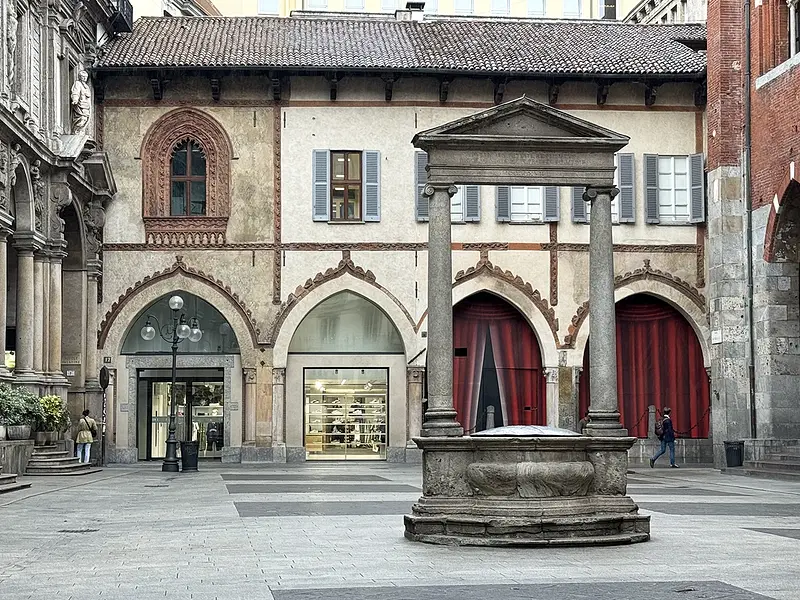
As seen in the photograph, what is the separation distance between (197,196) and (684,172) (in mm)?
12883

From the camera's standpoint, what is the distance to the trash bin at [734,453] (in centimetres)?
3111

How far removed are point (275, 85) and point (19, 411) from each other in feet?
39.1

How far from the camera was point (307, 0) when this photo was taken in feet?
175

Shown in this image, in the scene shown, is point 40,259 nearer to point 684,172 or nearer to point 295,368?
point 295,368

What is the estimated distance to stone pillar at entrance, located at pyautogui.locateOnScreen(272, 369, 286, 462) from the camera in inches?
1357

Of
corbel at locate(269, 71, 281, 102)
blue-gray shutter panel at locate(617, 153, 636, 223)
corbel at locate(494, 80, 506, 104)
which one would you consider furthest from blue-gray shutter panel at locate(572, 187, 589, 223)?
corbel at locate(269, 71, 281, 102)

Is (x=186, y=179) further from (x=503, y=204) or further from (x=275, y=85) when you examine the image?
(x=503, y=204)

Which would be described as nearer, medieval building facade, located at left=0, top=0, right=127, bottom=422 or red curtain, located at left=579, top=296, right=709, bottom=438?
medieval building facade, located at left=0, top=0, right=127, bottom=422

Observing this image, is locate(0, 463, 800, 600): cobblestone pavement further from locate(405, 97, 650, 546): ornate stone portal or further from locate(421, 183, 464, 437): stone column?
locate(421, 183, 464, 437): stone column

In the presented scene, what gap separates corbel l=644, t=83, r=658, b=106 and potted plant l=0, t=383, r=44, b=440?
17.6 meters

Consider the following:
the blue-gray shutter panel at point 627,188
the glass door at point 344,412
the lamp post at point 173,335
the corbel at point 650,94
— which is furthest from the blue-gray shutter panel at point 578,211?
the lamp post at point 173,335

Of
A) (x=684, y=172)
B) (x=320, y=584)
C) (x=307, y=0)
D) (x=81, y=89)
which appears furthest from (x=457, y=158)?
(x=307, y=0)

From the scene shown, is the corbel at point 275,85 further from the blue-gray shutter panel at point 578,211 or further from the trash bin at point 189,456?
the trash bin at point 189,456

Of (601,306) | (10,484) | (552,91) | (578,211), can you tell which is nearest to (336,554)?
(601,306)
